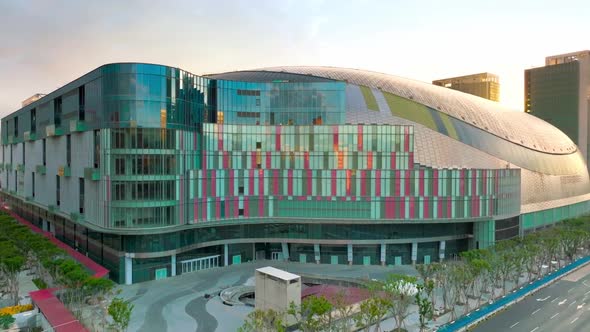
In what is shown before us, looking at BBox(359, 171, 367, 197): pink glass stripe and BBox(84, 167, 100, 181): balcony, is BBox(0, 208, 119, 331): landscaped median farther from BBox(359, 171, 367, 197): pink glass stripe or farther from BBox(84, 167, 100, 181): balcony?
BBox(359, 171, 367, 197): pink glass stripe

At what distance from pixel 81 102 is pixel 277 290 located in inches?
1797

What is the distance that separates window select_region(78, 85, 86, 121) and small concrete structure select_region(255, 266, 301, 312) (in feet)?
132

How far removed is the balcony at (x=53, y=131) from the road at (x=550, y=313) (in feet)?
234

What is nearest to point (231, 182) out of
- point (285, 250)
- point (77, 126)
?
point (285, 250)

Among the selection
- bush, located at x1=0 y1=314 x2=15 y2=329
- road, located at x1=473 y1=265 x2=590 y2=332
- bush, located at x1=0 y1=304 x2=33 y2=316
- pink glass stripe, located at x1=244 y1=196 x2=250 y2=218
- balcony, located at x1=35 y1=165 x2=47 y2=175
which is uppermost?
balcony, located at x1=35 y1=165 x2=47 y2=175

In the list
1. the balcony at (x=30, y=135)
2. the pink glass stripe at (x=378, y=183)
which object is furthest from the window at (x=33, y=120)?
the pink glass stripe at (x=378, y=183)

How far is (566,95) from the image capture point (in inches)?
6609

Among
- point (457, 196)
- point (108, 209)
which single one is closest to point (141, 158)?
point (108, 209)

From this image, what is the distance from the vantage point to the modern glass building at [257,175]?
61500 millimetres

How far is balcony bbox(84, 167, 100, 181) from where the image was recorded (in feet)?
203

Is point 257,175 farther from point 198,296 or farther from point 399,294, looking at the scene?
point 399,294

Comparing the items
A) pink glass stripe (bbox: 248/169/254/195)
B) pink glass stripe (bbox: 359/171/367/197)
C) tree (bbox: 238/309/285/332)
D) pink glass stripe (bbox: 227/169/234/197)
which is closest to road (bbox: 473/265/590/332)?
tree (bbox: 238/309/285/332)

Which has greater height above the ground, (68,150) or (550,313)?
(68,150)

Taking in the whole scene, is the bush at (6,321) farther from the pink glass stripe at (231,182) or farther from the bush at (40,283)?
the pink glass stripe at (231,182)
